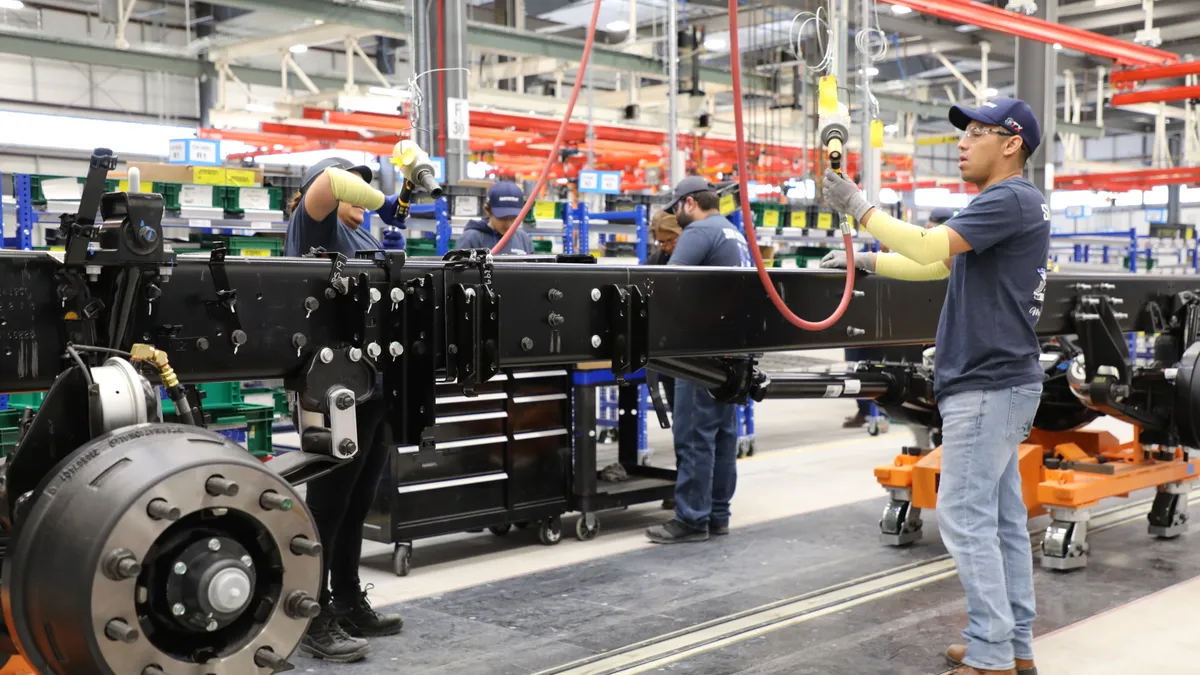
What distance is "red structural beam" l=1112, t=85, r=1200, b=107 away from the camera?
10.6 metres

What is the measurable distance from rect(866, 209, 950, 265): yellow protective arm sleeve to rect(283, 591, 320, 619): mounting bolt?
161 cm

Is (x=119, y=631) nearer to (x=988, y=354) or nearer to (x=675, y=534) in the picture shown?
(x=988, y=354)

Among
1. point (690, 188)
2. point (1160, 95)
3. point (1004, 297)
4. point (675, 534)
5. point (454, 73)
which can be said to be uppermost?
point (1160, 95)

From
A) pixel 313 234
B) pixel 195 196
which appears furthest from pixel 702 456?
pixel 195 196

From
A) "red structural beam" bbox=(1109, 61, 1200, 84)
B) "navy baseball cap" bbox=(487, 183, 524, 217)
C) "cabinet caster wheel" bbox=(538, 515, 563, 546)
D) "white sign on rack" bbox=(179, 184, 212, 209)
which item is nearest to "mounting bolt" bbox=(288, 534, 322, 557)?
"cabinet caster wheel" bbox=(538, 515, 563, 546)

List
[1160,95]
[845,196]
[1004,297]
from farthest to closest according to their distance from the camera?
[1160,95]
[1004,297]
[845,196]

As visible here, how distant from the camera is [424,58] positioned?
6.38 meters

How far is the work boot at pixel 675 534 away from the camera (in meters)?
4.79

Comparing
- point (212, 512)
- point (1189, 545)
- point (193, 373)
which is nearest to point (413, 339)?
point (193, 373)

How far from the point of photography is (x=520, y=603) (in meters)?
3.84

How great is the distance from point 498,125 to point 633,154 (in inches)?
128

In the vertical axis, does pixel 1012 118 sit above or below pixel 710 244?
above

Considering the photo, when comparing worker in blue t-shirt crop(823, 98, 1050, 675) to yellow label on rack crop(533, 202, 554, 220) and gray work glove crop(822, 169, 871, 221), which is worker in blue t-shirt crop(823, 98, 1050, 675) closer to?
gray work glove crop(822, 169, 871, 221)

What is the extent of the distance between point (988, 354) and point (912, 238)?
0.40 meters
